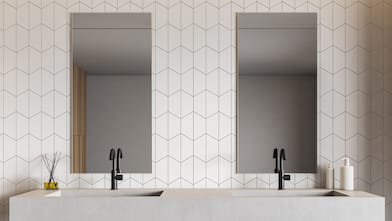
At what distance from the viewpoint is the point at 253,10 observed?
3.03m

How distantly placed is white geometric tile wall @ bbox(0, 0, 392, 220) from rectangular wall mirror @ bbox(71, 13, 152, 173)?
2.1 inches

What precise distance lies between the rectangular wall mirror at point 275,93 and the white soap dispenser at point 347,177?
0.62ft

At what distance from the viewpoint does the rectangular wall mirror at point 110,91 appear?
9.83ft

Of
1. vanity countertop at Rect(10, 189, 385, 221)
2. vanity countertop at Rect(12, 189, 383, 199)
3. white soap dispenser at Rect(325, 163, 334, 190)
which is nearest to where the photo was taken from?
vanity countertop at Rect(10, 189, 385, 221)

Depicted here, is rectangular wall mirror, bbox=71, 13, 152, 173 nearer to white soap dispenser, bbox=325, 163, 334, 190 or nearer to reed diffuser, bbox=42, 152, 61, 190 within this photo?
reed diffuser, bbox=42, 152, 61, 190

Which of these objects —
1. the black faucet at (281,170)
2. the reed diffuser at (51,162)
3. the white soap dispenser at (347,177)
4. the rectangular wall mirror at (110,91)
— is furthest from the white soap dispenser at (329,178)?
the reed diffuser at (51,162)

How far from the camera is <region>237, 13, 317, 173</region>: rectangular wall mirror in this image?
299cm

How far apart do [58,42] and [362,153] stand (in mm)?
→ 1991

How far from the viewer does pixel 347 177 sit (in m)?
2.84

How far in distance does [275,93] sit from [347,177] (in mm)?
651

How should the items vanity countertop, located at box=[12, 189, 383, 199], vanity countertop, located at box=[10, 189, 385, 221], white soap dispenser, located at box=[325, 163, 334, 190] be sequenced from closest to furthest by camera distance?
vanity countertop, located at box=[10, 189, 385, 221] < vanity countertop, located at box=[12, 189, 383, 199] < white soap dispenser, located at box=[325, 163, 334, 190]

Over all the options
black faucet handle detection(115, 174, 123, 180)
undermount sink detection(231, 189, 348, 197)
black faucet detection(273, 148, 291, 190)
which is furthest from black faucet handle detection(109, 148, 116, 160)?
black faucet detection(273, 148, 291, 190)

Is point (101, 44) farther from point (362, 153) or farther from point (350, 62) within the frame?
point (362, 153)

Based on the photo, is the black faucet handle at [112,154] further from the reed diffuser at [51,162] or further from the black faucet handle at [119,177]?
the reed diffuser at [51,162]
